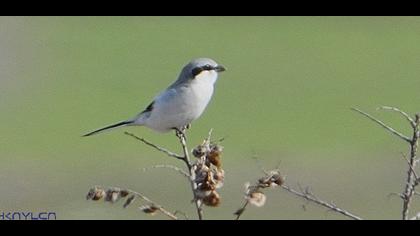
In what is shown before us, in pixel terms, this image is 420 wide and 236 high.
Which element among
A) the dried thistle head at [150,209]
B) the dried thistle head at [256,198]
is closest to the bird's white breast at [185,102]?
the dried thistle head at [150,209]

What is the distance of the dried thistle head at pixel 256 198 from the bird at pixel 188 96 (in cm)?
171

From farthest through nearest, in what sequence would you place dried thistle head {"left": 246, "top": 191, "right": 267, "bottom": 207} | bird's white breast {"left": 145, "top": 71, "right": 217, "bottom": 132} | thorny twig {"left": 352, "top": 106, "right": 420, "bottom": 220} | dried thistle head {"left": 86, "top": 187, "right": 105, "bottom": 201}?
bird's white breast {"left": 145, "top": 71, "right": 217, "bottom": 132} → dried thistle head {"left": 86, "top": 187, "right": 105, "bottom": 201} → thorny twig {"left": 352, "top": 106, "right": 420, "bottom": 220} → dried thistle head {"left": 246, "top": 191, "right": 267, "bottom": 207}

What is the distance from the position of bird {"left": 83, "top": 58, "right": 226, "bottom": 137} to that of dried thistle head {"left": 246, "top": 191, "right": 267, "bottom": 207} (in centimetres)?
171

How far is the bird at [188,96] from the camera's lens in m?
4.78

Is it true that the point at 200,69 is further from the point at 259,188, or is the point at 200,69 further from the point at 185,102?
the point at 259,188

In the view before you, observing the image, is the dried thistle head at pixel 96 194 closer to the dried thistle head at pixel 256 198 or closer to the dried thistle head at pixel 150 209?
the dried thistle head at pixel 150 209

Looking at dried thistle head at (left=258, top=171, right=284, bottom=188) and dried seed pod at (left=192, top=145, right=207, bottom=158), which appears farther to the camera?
dried seed pod at (left=192, top=145, right=207, bottom=158)

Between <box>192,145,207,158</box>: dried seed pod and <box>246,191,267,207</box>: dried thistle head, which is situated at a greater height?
<box>192,145,207,158</box>: dried seed pod

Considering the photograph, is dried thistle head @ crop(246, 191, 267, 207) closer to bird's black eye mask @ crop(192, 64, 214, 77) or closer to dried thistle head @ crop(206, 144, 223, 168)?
dried thistle head @ crop(206, 144, 223, 168)

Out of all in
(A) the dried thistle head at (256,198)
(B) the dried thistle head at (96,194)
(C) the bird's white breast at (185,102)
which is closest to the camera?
(A) the dried thistle head at (256,198)

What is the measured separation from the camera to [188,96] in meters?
4.79

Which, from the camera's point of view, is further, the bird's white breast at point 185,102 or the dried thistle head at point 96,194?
the bird's white breast at point 185,102

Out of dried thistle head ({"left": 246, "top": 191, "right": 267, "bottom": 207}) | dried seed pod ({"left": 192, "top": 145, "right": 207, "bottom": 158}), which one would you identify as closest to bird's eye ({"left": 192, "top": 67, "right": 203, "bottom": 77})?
dried seed pod ({"left": 192, "top": 145, "right": 207, "bottom": 158})

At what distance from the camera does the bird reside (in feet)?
15.7
